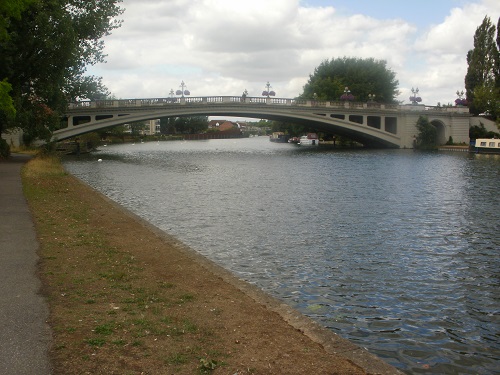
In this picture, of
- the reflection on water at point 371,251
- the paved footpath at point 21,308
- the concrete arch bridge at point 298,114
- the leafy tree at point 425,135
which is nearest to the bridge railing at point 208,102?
the concrete arch bridge at point 298,114

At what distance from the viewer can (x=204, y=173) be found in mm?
36656

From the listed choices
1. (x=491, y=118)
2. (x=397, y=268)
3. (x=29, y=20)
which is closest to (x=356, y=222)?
(x=397, y=268)

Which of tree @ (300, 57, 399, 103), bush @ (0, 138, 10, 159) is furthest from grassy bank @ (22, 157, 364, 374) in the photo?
tree @ (300, 57, 399, 103)

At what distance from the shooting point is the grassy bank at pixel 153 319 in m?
5.47

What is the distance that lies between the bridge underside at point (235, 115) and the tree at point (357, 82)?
17326mm

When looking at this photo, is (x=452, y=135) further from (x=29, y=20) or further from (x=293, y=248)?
(x=293, y=248)

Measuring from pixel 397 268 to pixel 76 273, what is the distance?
6664 millimetres

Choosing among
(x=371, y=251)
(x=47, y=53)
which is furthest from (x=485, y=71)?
(x=371, y=251)

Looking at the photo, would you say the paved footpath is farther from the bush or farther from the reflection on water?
the bush

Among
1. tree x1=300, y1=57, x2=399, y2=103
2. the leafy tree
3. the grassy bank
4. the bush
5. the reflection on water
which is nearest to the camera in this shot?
the grassy bank

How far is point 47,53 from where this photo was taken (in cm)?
3406

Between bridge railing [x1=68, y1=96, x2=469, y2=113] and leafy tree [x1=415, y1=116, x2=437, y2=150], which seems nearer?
bridge railing [x1=68, y1=96, x2=469, y2=113]

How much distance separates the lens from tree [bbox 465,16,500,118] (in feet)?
233

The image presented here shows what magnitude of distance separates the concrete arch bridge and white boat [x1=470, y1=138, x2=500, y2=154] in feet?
41.7
